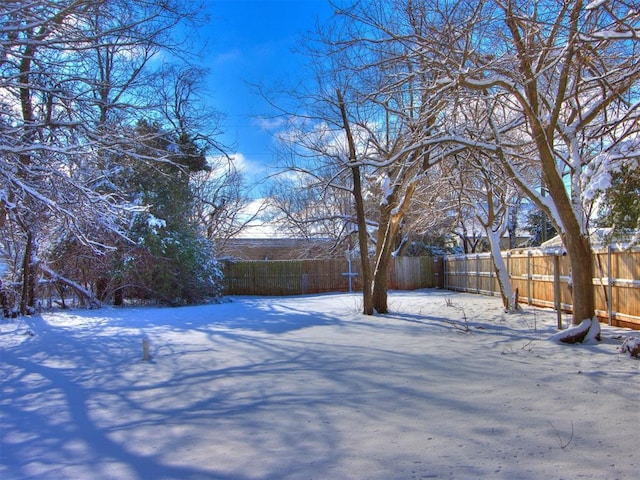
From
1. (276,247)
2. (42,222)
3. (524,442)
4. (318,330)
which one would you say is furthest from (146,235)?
(276,247)

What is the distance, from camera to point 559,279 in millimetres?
11180

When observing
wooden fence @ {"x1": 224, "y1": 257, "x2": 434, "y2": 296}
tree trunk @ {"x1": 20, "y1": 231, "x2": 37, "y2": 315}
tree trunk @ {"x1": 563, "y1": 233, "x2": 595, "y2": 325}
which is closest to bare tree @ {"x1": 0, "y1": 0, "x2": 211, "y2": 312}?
tree trunk @ {"x1": 20, "y1": 231, "x2": 37, "y2": 315}

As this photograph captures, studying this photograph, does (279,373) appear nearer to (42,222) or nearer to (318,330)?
(318,330)

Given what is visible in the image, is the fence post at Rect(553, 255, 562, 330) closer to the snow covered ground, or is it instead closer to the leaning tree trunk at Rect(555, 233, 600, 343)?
the snow covered ground

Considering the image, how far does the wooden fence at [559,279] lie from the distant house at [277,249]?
27.2 feet

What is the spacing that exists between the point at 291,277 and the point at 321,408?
20.0m

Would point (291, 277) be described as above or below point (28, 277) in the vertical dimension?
below

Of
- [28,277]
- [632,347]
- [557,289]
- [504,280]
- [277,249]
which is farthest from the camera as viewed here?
[277,249]

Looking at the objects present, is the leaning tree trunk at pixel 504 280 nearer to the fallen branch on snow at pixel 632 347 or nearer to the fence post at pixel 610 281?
the fence post at pixel 610 281

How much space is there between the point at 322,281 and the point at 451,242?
13.8 m

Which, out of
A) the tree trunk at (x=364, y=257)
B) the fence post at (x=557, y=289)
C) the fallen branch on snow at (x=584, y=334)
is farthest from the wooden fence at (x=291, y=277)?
the fallen branch on snow at (x=584, y=334)

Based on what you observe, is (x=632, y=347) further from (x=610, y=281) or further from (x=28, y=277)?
(x=28, y=277)

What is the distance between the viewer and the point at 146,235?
16.5 m

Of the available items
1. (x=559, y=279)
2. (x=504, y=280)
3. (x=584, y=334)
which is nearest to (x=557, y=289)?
(x=559, y=279)
